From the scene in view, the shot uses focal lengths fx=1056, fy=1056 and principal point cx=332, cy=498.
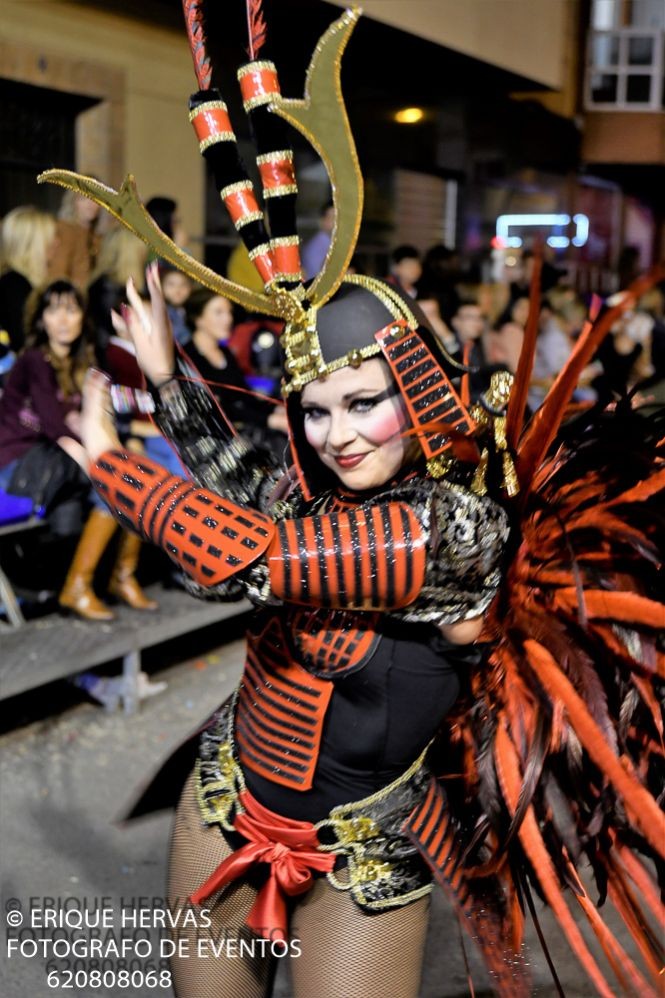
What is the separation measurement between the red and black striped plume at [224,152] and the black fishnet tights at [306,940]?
100 centimetres

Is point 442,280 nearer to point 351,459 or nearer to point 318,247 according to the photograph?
point 318,247

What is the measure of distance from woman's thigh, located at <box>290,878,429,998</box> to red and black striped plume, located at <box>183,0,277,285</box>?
1.10 m

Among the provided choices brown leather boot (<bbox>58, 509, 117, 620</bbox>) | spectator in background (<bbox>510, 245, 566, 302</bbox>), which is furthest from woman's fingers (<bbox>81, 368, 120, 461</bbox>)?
brown leather boot (<bbox>58, 509, 117, 620</bbox>)

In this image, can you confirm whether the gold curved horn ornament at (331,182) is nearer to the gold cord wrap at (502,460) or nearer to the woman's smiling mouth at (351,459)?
the woman's smiling mouth at (351,459)

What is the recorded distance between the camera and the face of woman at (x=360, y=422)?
5.75 feet

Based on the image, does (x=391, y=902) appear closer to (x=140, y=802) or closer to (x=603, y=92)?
(x=140, y=802)

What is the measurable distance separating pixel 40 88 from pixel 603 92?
1200cm

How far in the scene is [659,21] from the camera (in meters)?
18.1

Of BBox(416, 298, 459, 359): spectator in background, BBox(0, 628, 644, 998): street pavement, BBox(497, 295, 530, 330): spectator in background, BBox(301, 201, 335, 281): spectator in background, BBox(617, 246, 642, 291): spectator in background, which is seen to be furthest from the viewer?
BBox(617, 246, 642, 291): spectator in background

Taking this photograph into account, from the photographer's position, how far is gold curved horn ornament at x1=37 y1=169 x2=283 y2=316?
1.80 meters

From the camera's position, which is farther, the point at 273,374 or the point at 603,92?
the point at 603,92

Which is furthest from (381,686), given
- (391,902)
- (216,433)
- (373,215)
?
(373,215)

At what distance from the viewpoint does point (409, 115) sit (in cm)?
1120

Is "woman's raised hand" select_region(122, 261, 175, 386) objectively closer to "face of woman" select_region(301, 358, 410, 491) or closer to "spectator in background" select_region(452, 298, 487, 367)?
"face of woman" select_region(301, 358, 410, 491)
